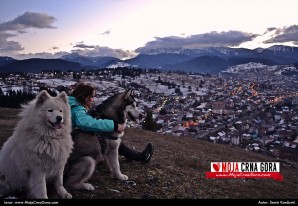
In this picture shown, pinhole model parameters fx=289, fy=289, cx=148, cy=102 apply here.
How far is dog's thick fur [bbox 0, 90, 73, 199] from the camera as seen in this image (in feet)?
16.5

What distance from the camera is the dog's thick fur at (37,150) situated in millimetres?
5016

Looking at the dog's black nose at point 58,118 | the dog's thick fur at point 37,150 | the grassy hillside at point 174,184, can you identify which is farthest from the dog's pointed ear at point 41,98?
the grassy hillside at point 174,184

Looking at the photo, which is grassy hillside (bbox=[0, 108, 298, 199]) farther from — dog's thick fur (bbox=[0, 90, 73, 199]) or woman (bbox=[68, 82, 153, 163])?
woman (bbox=[68, 82, 153, 163])

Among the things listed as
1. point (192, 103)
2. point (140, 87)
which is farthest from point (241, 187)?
point (140, 87)

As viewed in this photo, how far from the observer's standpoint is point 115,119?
6.58 m

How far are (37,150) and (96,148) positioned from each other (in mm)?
1441

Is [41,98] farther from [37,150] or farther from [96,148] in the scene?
[96,148]

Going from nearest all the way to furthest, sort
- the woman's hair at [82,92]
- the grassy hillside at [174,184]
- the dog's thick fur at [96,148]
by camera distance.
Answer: the dog's thick fur at [96,148]
the woman's hair at [82,92]
the grassy hillside at [174,184]

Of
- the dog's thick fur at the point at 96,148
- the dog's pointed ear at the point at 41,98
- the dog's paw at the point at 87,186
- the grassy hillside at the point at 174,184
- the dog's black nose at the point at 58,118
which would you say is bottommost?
the grassy hillside at the point at 174,184

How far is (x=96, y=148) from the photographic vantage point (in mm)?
6234

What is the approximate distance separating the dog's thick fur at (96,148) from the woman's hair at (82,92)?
456 mm

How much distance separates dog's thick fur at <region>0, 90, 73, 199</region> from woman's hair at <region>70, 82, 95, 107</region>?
0.93 m

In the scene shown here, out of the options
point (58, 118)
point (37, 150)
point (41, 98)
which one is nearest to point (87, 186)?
point (37, 150)

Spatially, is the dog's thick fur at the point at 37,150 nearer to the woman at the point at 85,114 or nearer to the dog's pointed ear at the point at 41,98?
the dog's pointed ear at the point at 41,98
